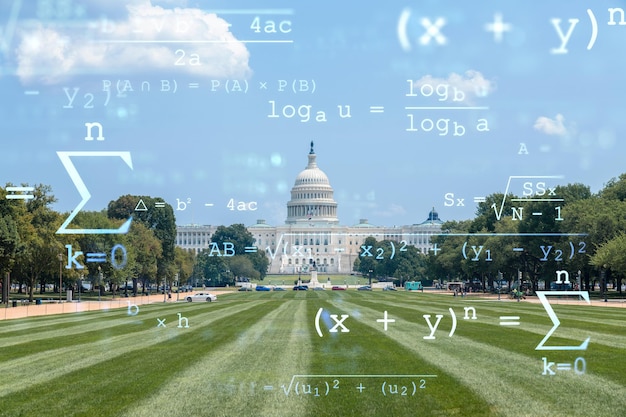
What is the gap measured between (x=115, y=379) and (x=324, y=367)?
539cm

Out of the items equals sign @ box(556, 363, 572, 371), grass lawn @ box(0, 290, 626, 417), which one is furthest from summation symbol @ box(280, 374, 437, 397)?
equals sign @ box(556, 363, 572, 371)

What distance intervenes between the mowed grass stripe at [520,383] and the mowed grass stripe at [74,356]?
32.2 feet

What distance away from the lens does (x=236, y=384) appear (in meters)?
21.0

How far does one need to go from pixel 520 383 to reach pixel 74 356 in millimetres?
14750

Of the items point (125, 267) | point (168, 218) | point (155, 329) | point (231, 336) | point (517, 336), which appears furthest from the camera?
point (168, 218)

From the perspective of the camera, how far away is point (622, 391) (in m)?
19.3

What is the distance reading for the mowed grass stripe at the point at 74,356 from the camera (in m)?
22.9

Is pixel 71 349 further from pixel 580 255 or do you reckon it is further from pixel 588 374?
pixel 580 255

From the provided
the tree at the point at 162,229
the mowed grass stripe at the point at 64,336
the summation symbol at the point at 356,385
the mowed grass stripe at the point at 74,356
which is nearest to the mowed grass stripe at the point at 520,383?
the summation symbol at the point at 356,385

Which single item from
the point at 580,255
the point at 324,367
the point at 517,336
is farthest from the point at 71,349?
the point at 580,255

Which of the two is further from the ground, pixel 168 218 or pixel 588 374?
pixel 168 218

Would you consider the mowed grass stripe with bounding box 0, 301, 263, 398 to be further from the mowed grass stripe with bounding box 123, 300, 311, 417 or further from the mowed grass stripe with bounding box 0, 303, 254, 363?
the mowed grass stripe with bounding box 123, 300, 311, 417

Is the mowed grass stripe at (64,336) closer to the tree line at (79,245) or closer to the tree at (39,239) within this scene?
the tree line at (79,245)

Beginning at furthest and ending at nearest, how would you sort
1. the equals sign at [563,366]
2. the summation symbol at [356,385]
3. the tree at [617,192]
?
the tree at [617,192], the equals sign at [563,366], the summation symbol at [356,385]
